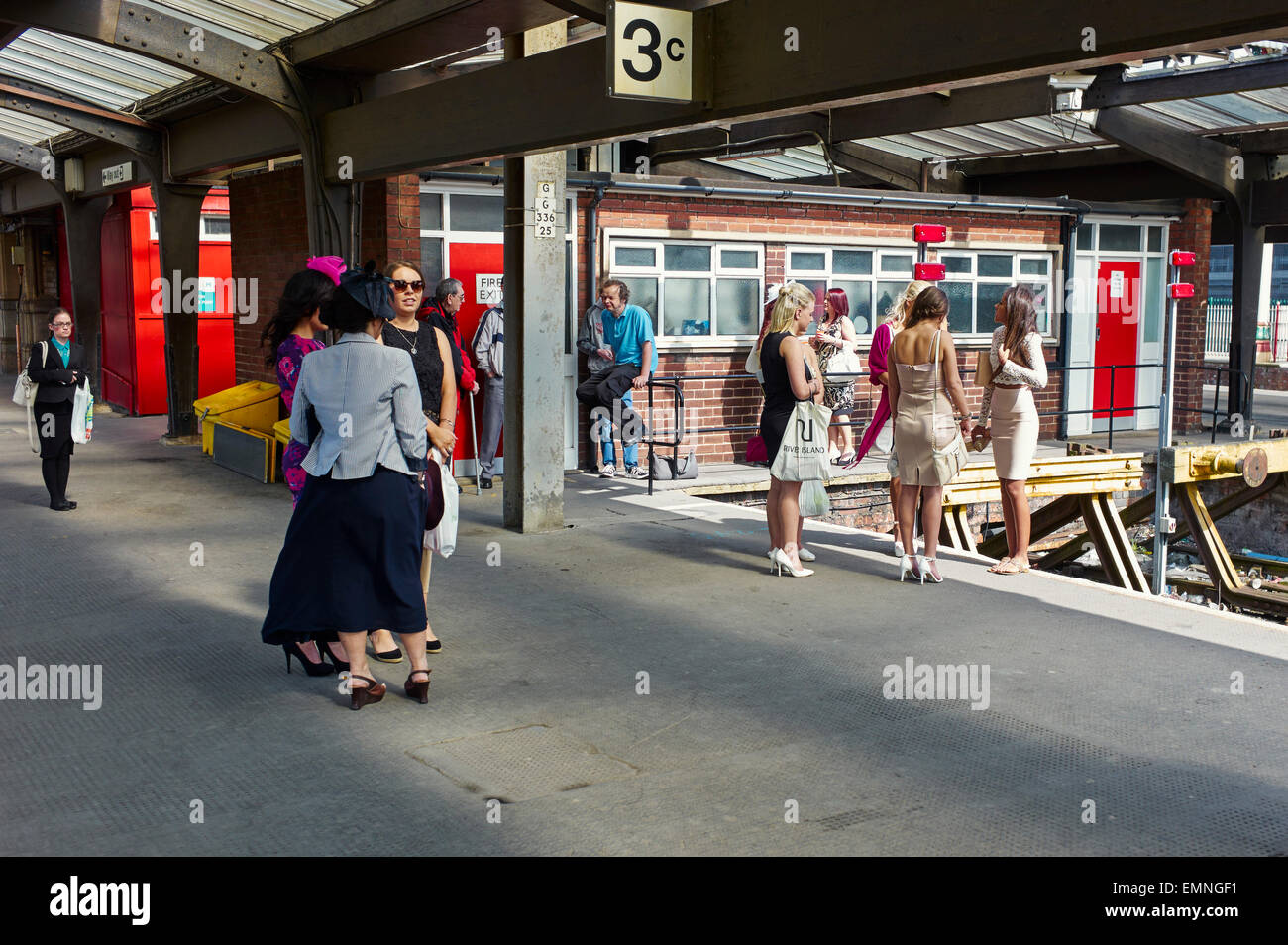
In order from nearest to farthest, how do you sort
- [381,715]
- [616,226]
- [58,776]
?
[58,776] < [381,715] < [616,226]

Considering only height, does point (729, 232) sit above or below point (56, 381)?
above

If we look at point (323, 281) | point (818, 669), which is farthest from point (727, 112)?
point (818, 669)

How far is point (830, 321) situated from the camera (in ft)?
43.7

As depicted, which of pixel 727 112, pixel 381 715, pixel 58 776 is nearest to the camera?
pixel 58 776

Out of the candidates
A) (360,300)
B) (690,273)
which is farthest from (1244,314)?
(360,300)

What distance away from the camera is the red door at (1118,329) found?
54.9 ft

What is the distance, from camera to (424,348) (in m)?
5.96

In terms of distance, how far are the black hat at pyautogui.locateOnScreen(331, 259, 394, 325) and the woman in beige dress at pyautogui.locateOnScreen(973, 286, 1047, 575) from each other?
4.45m

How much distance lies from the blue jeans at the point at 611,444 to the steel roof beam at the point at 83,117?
660 centimetres

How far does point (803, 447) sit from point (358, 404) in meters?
3.43

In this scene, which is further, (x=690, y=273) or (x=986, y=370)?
(x=690, y=273)

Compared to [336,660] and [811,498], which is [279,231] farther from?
[336,660]
